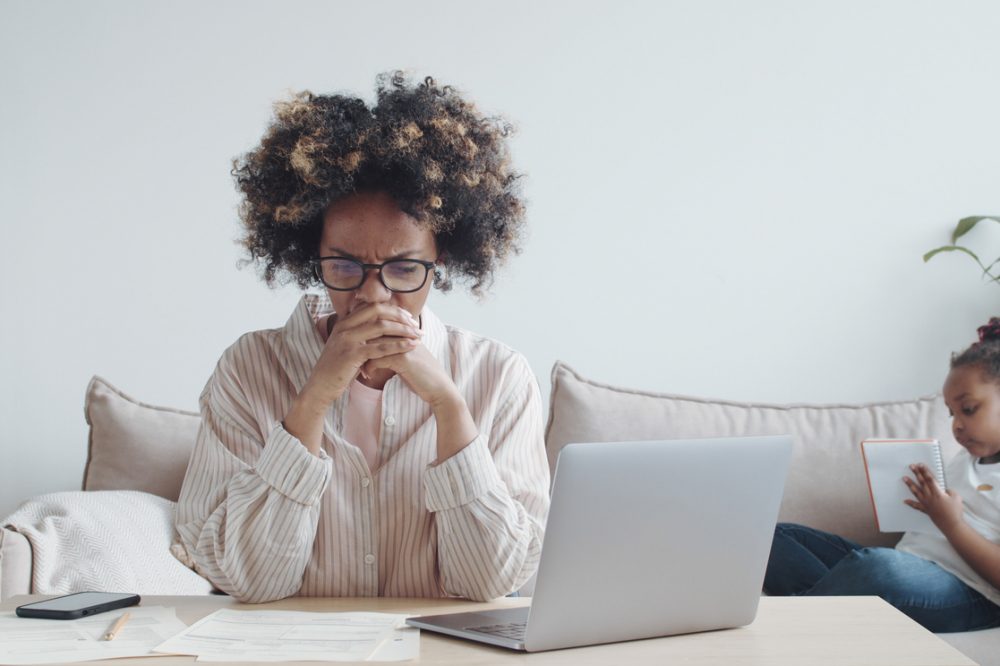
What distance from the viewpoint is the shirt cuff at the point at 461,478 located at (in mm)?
1202

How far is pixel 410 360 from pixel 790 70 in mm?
1747

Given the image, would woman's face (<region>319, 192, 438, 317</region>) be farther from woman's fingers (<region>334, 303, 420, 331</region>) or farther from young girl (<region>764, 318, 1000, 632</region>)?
young girl (<region>764, 318, 1000, 632</region>)

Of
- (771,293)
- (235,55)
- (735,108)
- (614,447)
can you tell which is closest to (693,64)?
(735,108)

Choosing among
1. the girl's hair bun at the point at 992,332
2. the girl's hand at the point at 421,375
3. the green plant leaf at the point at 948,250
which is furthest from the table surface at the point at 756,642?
the green plant leaf at the point at 948,250

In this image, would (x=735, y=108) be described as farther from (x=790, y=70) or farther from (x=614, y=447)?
(x=614, y=447)

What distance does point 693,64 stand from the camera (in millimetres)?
2566

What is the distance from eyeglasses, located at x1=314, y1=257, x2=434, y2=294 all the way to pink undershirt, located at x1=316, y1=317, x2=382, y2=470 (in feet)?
0.60

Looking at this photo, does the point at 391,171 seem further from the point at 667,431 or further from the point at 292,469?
the point at 667,431

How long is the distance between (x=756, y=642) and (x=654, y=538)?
150 mm

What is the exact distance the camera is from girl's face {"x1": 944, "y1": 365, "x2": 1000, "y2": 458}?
2039mm

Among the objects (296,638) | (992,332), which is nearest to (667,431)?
(992,332)

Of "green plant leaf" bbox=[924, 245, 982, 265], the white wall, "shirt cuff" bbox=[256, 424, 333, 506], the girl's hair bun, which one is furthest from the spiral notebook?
"shirt cuff" bbox=[256, 424, 333, 506]

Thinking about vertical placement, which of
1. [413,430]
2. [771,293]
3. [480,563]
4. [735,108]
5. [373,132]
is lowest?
[480,563]

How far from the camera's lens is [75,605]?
1.02 metres
